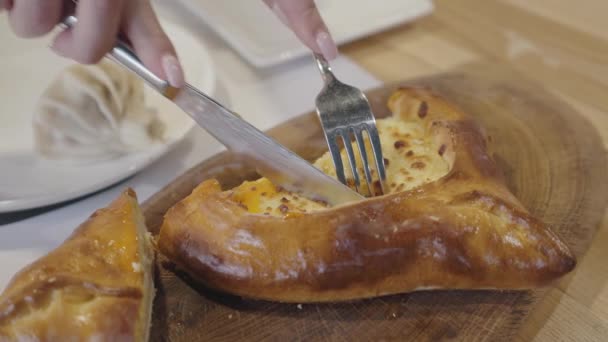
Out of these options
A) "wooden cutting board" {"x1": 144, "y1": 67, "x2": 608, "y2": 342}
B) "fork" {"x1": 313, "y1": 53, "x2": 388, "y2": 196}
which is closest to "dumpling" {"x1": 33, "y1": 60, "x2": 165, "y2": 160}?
"wooden cutting board" {"x1": 144, "y1": 67, "x2": 608, "y2": 342}

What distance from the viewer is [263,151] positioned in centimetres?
117

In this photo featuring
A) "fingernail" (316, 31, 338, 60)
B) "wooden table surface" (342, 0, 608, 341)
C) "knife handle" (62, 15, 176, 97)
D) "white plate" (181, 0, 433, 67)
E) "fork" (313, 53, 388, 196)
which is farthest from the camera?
"white plate" (181, 0, 433, 67)

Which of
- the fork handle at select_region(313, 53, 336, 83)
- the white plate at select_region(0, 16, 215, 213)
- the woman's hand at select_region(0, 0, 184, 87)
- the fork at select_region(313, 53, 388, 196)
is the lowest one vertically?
the white plate at select_region(0, 16, 215, 213)

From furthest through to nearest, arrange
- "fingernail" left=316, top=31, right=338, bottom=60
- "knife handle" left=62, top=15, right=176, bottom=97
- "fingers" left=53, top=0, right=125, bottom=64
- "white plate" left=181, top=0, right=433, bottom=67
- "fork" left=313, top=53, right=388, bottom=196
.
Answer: "white plate" left=181, top=0, right=433, bottom=67 < "fingernail" left=316, top=31, right=338, bottom=60 < "fork" left=313, top=53, right=388, bottom=196 < "knife handle" left=62, top=15, right=176, bottom=97 < "fingers" left=53, top=0, right=125, bottom=64

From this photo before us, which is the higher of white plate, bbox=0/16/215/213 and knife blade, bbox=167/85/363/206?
knife blade, bbox=167/85/363/206

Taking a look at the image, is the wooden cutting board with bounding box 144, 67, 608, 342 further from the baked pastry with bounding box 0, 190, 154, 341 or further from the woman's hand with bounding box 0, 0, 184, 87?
the woman's hand with bounding box 0, 0, 184, 87

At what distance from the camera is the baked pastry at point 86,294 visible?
0.87m

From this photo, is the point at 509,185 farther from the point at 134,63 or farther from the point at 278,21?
the point at 278,21

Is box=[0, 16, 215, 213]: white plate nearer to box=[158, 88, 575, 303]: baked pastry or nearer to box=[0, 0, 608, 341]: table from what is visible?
box=[0, 0, 608, 341]: table

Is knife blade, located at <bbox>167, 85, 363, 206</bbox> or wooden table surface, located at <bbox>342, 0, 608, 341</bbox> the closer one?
knife blade, located at <bbox>167, 85, 363, 206</bbox>

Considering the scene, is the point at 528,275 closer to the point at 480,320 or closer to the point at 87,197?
the point at 480,320

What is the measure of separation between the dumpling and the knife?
1.37ft

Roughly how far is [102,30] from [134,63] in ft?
0.34

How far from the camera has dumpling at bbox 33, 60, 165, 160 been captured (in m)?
1.51
